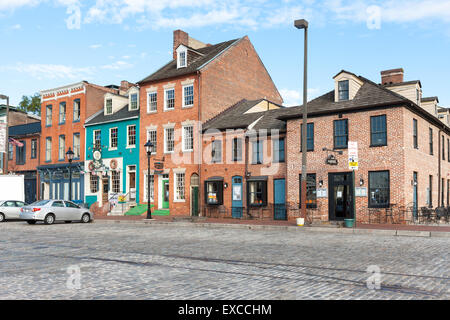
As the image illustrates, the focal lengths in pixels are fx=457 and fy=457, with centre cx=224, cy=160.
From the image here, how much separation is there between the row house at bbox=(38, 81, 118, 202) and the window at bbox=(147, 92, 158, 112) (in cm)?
727

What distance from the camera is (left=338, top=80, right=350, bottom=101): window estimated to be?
25359mm

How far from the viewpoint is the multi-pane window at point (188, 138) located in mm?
32625

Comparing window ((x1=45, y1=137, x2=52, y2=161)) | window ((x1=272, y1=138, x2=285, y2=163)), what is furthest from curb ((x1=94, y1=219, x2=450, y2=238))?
window ((x1=45, y1=137, x2=52, y2=161))

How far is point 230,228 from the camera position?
22219 millimetres

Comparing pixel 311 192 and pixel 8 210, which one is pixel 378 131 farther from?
pixel 8 210

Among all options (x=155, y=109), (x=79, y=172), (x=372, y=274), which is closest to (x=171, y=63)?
(x=155, y=109)

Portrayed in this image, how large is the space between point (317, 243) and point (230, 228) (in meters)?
8.15

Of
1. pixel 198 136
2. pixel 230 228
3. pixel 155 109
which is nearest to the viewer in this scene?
pixel 230 228

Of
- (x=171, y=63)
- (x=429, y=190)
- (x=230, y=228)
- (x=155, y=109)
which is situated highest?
(x=171, y=63)

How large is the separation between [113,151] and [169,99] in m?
6.76

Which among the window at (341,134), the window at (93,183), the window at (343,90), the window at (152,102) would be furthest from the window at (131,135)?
the window at (343,90)

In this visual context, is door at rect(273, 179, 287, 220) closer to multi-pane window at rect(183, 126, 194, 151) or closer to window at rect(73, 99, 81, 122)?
multi-pane window at rect(183, 126, 194, 151)

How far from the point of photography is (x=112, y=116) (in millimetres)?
38000
